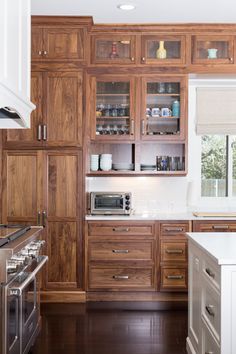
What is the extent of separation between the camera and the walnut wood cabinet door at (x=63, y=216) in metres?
4.58

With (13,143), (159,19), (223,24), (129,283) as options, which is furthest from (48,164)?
(223,24)

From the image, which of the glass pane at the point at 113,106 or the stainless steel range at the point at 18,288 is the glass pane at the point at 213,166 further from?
the stainless steel range at the point at 18,288

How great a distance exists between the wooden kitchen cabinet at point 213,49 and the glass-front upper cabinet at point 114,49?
0.65 meters

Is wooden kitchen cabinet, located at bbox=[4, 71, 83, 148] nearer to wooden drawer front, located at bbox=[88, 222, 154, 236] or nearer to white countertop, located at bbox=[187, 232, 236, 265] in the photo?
wooden drawer front, located at bbox=[88, 222, 154, 236]

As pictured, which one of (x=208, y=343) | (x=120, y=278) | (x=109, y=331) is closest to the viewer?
(x=208, y=343)

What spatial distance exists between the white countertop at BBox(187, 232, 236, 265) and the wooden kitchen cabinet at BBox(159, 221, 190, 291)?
55.8 inches

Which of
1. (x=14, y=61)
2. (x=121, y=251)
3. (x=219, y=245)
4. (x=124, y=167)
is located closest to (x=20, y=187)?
(x=124, y=167)

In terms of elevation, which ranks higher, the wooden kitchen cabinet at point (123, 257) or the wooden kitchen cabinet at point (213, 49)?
the wooden kitchen cabinet at point (213, 49)

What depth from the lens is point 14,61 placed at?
1.76m

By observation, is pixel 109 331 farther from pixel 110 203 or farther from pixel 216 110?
pixel 216 110

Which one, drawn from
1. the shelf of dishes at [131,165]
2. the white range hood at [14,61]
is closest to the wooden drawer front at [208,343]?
the white range hood at [14,61]

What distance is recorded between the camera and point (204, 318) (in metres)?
2.65

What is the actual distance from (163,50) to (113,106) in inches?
30.1

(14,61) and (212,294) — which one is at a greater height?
(14,61)
